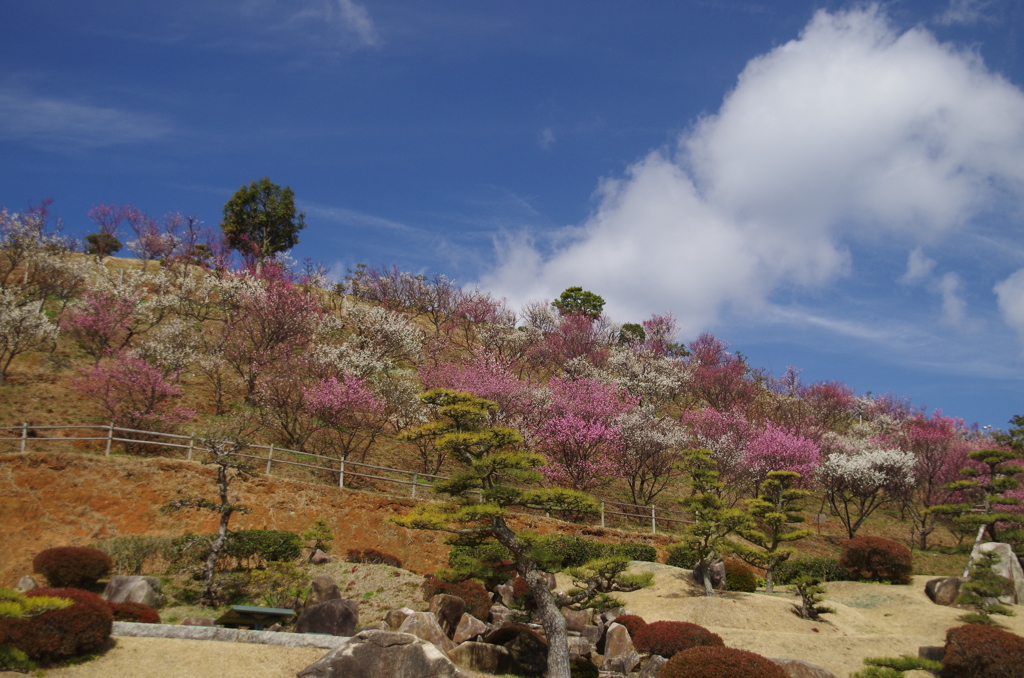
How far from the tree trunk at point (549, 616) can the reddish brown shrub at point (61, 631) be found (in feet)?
24.3

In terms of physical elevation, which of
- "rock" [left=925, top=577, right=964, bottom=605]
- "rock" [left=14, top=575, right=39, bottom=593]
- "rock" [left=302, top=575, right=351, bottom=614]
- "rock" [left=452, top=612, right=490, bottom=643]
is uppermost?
"rock" [left=925, top=577, right=964, bottom=605]

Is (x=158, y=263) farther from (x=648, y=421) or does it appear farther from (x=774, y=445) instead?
(x=774, y=445)

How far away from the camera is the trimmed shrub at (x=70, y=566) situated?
1599cm

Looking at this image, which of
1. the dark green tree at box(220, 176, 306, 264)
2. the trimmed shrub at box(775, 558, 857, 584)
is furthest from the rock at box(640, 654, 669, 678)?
the dark green tree at box(220, 176, 306, 264)

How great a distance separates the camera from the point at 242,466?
17.7 meters

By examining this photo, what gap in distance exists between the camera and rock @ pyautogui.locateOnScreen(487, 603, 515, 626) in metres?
17.1

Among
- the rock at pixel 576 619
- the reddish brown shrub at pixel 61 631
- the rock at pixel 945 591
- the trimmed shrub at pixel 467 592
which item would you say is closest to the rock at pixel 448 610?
the trimmed shrub at pixel 467 592

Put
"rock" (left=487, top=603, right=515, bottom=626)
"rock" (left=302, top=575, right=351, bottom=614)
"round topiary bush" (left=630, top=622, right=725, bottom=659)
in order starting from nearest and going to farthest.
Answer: "round topiary bush" (left=630, top=622, right=725, bottom=659)
"rock" (left=302, top=575, right=351, bottom=614)
"rock" (left=487, top=603, right=515, bottom=626)

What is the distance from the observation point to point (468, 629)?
50.7 feet

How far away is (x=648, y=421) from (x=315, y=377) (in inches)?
680

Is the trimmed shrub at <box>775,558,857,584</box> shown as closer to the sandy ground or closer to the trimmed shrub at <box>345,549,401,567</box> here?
the sandy ground

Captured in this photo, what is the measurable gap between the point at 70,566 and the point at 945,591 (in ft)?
83.9

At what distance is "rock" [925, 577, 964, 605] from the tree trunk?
1490cm

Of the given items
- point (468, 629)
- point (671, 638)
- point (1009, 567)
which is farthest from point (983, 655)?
point (468, 629)
